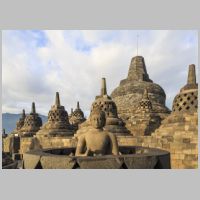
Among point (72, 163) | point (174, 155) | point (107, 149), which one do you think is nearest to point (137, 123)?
point (174, 155)

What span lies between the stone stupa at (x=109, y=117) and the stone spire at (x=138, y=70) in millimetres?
10838

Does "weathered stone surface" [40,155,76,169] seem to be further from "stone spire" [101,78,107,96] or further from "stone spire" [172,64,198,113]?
"stone spire" [101,78,107,96]

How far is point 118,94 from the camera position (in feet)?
89.1

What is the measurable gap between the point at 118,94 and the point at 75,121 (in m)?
5.97

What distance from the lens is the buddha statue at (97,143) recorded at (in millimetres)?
5078

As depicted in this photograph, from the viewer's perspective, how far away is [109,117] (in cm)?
1517

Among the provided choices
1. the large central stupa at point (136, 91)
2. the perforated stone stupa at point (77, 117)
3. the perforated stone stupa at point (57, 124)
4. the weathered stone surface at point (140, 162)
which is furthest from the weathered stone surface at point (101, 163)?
the perforated stone stupa at point (77, 117)

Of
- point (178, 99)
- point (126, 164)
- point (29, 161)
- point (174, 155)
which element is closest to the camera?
point (126, 164)

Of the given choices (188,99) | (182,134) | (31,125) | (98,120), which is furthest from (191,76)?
(31,125)

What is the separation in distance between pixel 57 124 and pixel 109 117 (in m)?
5.56

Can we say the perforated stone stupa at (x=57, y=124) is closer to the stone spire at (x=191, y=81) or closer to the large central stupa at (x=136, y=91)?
the large central stupa at (x=136, y=91)

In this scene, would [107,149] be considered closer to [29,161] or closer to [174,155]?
[29,161]

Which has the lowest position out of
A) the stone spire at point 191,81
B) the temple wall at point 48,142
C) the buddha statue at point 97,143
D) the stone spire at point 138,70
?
the temple wall at point 48,142

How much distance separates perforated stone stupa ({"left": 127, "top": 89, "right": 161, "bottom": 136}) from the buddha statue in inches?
498
